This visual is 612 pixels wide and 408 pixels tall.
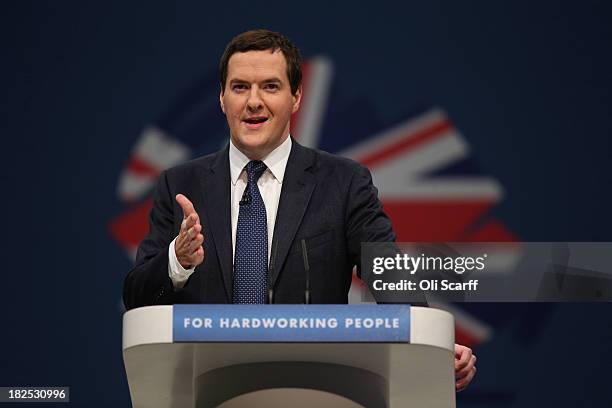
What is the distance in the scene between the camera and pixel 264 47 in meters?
3.34

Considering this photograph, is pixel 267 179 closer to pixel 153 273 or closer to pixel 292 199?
pixel 292 199

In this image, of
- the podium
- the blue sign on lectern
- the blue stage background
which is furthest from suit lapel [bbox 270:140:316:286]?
the blue stage background

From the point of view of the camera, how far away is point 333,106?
15.5ft

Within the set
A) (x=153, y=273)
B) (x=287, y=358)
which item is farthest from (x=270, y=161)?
(x=287, y=358)

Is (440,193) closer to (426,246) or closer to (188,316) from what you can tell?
(426,246)

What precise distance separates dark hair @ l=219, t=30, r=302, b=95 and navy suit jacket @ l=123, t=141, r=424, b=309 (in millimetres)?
204

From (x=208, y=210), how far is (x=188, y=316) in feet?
3.48

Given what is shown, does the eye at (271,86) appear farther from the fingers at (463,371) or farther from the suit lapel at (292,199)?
the fingers at (463,371)

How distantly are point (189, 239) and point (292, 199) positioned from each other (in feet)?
2.04

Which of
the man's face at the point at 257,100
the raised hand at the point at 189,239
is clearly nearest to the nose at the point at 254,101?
the man's face at the point at 257,100

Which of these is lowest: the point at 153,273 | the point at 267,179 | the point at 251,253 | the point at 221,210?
the point at 153,273

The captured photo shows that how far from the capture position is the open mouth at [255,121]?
3273 millimetres

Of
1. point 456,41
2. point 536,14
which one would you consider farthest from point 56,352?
point 536,14

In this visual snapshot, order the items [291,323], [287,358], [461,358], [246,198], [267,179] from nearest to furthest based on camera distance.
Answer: [291,323], [287,358], [461,358], [246,198], [267,179]
